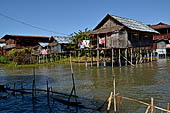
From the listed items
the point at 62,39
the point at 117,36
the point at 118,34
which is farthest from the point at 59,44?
the point at 118,34

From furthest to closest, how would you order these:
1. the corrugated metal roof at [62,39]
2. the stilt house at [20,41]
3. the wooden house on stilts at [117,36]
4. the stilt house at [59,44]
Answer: the stilt house at [20,41], the corrugated metal roof at [62,39], the stilt house at [59,44], the wooden house on stilts at [117,36]

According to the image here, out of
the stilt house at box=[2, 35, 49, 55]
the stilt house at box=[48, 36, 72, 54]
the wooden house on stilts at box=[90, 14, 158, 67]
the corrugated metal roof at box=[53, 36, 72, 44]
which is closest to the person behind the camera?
the wooden house on stilts at box=[90, 14, 158, 67]

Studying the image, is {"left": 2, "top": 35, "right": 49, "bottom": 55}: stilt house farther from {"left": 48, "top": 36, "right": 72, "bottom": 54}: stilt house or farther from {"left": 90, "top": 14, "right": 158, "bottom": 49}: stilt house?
{"left": 90, "top": 14, "right": 158, "bottom": 49}: stilt house

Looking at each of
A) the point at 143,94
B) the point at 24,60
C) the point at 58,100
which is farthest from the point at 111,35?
the point at 24,60

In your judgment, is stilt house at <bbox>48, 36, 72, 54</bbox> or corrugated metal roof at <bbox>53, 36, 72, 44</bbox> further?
corrugated metal roof at <bbox>53, 36, 72, 44</bbox>

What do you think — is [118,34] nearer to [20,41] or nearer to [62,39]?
[62,39]

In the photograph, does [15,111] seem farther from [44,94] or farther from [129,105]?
[129,105]

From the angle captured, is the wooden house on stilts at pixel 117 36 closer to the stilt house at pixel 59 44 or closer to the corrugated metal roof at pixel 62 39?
the stilt house at pixel 59 44

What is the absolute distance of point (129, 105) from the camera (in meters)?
6.45

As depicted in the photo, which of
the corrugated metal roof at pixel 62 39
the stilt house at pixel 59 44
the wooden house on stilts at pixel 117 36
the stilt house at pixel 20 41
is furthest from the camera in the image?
the stilt house at pixel 20 41

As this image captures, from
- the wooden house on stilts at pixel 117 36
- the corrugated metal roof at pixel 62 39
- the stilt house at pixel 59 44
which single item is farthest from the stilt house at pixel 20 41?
the wooden house on stilts at pixel 117 36

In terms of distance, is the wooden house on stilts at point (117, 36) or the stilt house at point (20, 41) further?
the stilt house at point (20, 41)

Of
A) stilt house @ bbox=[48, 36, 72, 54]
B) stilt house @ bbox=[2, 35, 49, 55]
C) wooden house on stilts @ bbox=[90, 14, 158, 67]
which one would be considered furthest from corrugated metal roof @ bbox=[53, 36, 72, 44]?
wooden house on stilts @ bbox=[90, 14, 158, 67]

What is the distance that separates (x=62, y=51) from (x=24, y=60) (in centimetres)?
669
